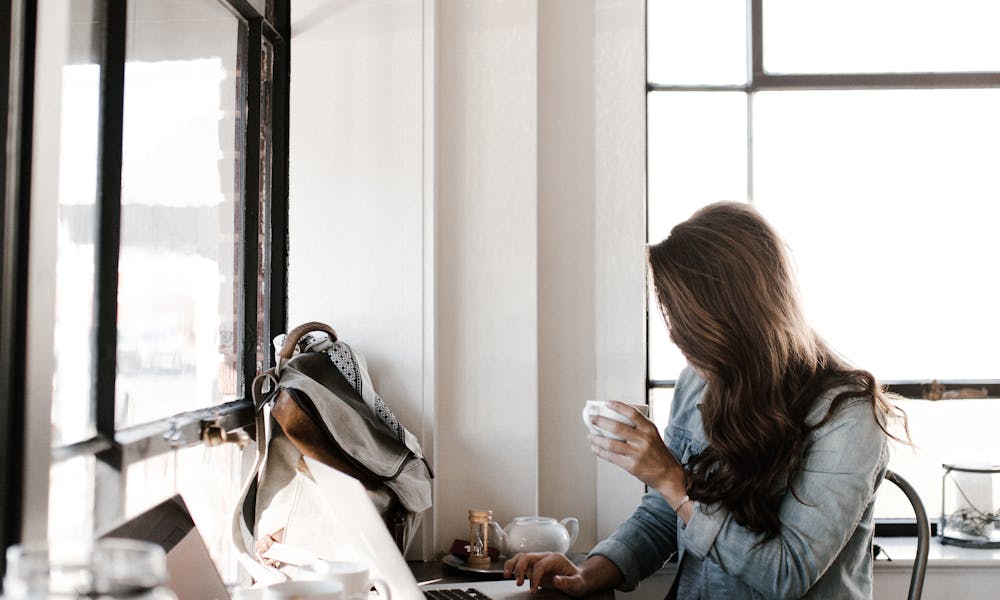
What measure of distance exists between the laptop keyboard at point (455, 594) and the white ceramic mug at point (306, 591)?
0.73 metres

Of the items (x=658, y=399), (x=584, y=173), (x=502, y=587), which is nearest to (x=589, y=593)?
(x=502, y=587)

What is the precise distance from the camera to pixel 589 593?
201 cm

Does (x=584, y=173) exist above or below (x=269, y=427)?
above

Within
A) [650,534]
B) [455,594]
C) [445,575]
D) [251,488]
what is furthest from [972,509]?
[251,488]

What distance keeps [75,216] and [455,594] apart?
3.14 ft

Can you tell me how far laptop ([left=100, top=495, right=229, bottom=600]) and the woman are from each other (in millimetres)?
770

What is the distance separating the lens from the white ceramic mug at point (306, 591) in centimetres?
106

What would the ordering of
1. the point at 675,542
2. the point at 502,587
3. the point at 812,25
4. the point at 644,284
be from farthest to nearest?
the point at 812,25
the point at 644,284
the point at 675,542
the point at 502,587

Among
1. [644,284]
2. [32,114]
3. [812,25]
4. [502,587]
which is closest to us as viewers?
[32,114]

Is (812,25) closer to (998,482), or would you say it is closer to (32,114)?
(998,482)

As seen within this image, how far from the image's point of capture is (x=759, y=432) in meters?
1.79

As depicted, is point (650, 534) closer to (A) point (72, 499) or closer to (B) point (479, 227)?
(B) point (479, 227)

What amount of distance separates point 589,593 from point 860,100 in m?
1.75

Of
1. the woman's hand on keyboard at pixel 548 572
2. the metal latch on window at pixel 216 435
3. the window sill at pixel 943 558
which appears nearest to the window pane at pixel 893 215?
the window sill at pixel 943 558
